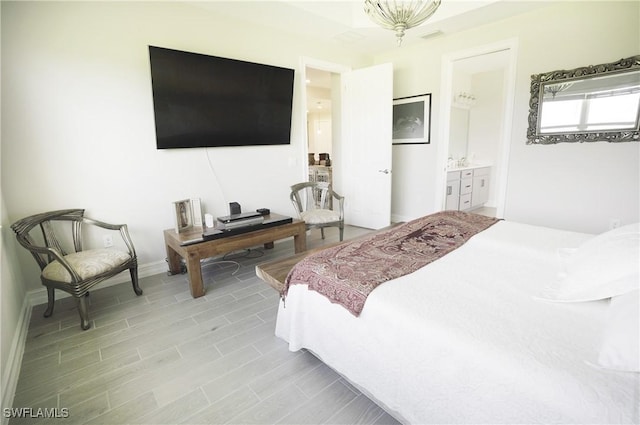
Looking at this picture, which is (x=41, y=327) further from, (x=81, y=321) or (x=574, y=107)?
(x=574, y=107)

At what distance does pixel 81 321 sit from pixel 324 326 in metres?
1.87

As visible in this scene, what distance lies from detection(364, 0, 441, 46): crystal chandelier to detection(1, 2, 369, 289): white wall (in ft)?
6.07

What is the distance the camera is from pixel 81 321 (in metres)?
2.21

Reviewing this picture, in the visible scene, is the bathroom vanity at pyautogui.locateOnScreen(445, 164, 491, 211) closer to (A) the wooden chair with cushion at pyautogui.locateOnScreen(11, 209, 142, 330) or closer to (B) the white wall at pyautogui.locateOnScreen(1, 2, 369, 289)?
(B) the white wall at pyautogui.locateOnScreen(1, 2, 369, 289)

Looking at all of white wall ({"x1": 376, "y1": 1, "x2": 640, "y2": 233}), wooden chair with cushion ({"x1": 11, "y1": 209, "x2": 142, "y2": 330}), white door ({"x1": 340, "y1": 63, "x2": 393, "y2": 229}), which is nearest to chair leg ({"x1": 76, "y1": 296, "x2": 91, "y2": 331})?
wooden chair with cushion ({"x1": 11, "y1": 209, "x2": 142, "y2": 330})

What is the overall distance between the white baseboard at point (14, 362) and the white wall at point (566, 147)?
4.51 m

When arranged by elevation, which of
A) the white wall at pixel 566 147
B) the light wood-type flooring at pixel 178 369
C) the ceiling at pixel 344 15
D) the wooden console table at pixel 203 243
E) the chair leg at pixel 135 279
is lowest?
the light wood-type flooring at pixel 178 369

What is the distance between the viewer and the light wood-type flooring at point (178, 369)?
1486mm

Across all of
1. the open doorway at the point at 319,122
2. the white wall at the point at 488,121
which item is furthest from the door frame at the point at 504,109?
the white wall at the point at 488,121

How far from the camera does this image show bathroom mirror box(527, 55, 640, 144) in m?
2.80

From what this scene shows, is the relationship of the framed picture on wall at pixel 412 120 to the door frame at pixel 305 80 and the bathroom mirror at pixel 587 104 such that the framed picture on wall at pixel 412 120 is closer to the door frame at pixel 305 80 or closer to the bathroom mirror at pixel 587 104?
the door frame at pixel 305 80

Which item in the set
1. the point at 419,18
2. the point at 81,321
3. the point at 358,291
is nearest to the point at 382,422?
the point at 358,291

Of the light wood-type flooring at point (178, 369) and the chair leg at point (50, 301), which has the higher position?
the chair leg at point (50, 301)

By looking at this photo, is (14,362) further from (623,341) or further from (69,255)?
(623,341)
